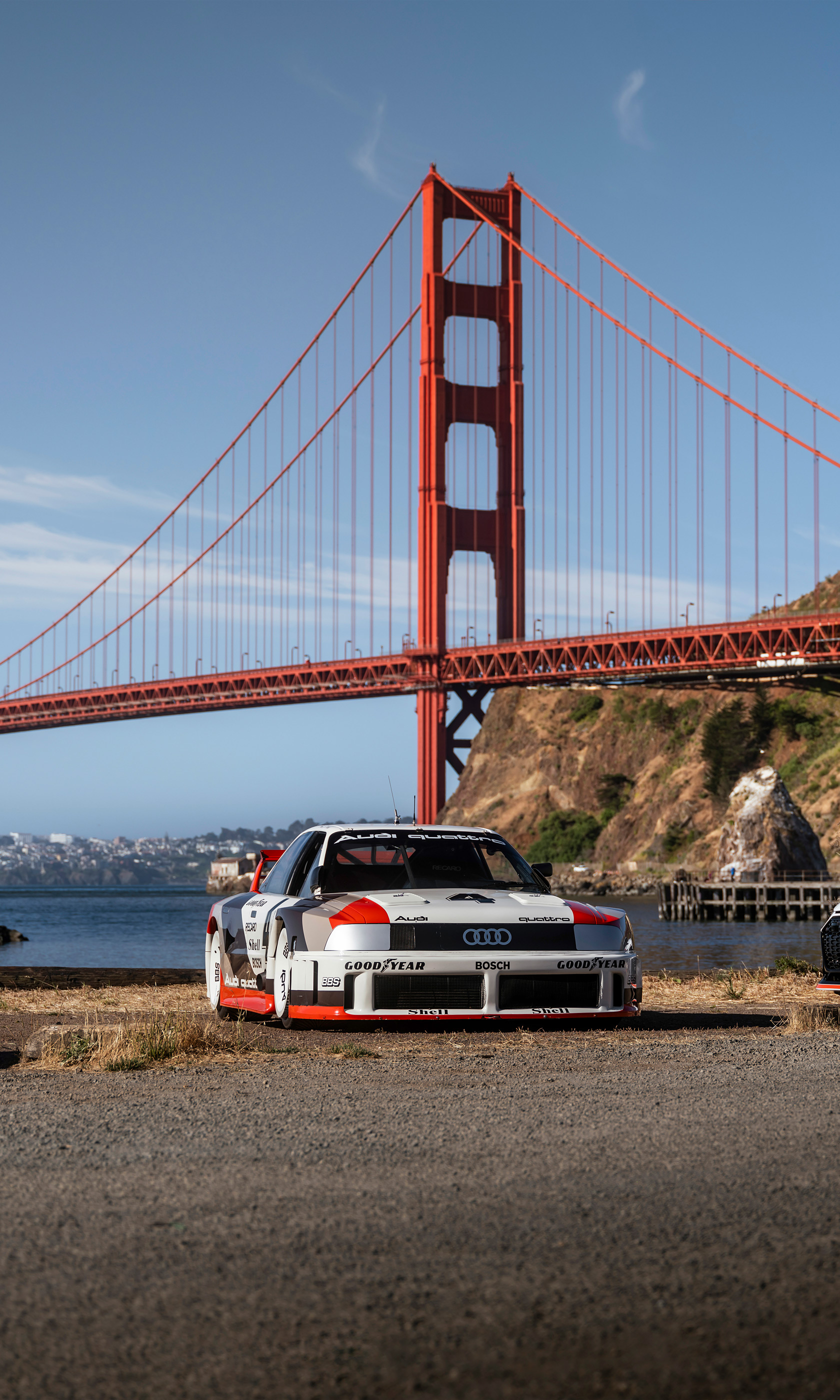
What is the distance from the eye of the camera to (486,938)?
316 inches

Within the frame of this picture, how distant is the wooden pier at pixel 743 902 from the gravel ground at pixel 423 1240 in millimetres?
60915

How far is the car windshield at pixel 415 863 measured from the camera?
Answer: 9.00 metres

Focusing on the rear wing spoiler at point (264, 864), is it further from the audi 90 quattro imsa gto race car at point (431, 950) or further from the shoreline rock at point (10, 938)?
the shoreline rock at point (10, 938)

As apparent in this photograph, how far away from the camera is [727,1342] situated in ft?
9.47

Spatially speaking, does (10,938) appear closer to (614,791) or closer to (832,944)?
(832,944)

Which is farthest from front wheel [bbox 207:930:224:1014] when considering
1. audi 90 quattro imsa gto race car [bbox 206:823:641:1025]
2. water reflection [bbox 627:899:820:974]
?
water reflection [bbox 627:899:820:974]

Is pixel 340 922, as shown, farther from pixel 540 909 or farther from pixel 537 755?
pixel 537 755

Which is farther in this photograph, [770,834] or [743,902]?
[770,834]

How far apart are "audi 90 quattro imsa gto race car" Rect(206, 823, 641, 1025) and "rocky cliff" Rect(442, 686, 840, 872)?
68715 mm

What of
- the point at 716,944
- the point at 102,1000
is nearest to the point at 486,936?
the point at 102,1000

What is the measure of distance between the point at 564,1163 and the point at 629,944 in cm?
400

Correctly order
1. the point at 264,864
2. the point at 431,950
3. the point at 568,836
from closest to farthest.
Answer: the point at 431,950
the point at 264,864
the point at 568,836

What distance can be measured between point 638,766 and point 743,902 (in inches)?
1070

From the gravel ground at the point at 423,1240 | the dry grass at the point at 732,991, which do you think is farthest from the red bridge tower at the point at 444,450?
the gravel ground at the point at 423,1240
